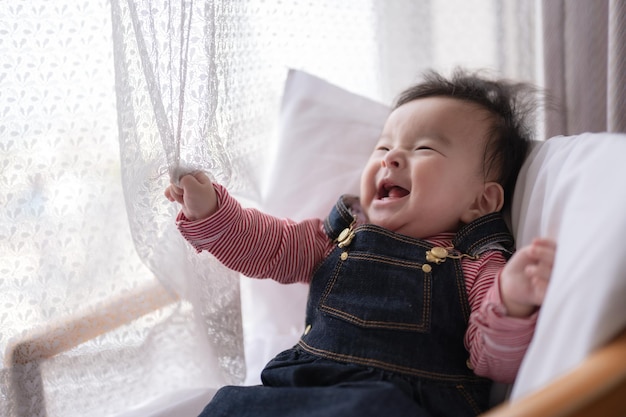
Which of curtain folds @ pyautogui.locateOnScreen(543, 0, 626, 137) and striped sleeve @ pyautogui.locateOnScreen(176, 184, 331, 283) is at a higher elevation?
curtain folds @ pyautogui.locateOnScreen(543, 0, 626, 137)

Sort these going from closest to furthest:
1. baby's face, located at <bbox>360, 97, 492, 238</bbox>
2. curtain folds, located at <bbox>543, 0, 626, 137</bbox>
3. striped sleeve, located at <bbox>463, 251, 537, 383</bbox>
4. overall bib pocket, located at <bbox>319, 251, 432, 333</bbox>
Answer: striped sleeve, located at <bbox>463, 251, 537, 383</bbox> → overall bib pocket, located at <bbox>319, 251, 432, 333</bbox> → baby's face, located at <bbox>360, 97, 492, 238</bbox> → curtain folds, located at <bbox>543, 0, 626, 137</bbox>

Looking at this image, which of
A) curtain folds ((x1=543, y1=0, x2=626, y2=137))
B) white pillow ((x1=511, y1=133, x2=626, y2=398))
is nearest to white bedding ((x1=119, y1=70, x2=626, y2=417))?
white pillow ((x1=511, y1=133, x2=626, y2=398))

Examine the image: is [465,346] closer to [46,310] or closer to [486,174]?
[486,174]

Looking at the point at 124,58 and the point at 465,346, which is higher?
the point at 124,58

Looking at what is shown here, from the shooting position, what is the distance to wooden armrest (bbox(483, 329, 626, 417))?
518 millimetres

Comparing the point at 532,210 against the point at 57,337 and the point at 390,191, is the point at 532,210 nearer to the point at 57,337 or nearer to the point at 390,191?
the point at 390,191

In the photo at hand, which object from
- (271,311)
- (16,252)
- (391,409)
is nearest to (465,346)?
(391,409)

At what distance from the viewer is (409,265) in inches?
34.6

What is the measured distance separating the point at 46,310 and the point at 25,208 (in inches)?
6.1

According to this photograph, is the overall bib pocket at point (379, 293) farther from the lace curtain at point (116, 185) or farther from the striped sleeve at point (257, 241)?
the lace curtain at point (116, 185)

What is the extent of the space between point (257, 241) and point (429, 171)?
0.94 ft

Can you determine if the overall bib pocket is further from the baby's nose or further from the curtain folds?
the curtain folds

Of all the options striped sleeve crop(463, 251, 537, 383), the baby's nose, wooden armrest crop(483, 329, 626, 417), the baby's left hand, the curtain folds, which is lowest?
striped sleeve crop(463, 251, 537, 383)

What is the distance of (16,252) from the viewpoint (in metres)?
0.86
